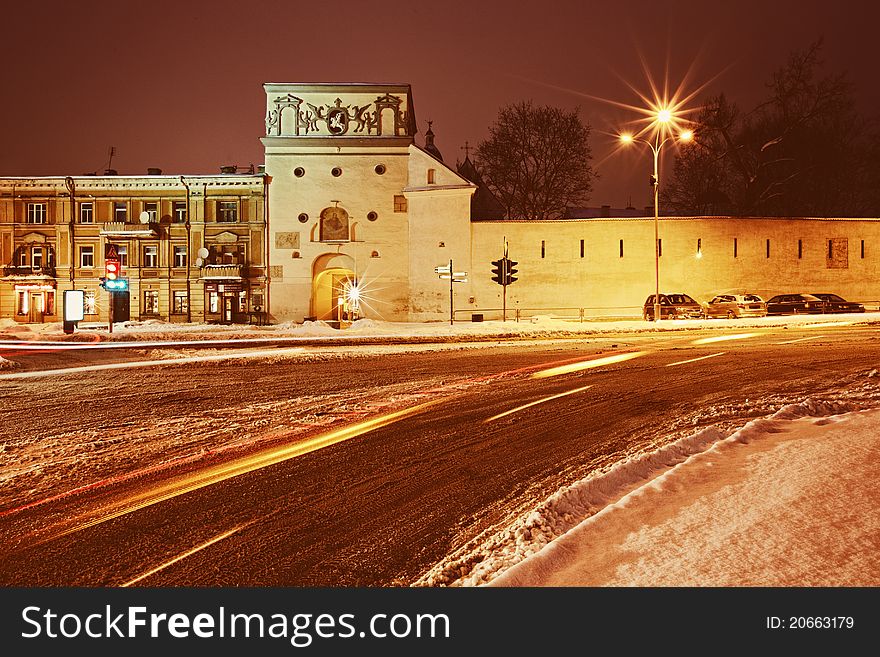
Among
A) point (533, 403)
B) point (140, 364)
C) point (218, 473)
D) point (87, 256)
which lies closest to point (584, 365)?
point (533, 403)

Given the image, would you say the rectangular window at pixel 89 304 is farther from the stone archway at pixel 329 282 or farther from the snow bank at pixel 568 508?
the snow bank at pixel 568 508

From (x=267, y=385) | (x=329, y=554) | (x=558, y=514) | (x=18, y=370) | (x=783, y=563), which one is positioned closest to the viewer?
(x=783, y=563)

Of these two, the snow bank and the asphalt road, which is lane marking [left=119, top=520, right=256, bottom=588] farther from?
the snow bank

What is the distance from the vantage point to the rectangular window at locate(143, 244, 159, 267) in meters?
46.2

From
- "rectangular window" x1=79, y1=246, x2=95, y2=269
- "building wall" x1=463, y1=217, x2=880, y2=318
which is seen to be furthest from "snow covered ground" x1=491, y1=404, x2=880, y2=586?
"rectangular window" x1=79, y1=246, x2=95, y2=269

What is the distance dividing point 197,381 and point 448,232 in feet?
105

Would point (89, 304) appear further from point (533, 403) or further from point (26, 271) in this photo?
point (533, 403)

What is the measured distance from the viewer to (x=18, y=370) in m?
16.3

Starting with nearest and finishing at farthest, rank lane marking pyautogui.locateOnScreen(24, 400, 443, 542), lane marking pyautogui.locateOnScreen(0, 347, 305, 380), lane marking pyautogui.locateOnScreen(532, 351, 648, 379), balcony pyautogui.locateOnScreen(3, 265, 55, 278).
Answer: lane marking pyautogui.locateOnScreen(24, 400, 443, 542) < lane marking pyautogui.locateOnScreen(532, 351, 648, 379) < lane marking pyautogui.locateOnScreen(0, 347, 305, 380) < balcony pyautogui.locateOnScreen(3, 265, 55, 278)

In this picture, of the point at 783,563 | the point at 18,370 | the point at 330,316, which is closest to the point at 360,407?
the point at 783,563

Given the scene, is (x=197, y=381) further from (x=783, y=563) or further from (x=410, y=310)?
(x=410, y=310)

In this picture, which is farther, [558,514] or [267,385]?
[267,385]

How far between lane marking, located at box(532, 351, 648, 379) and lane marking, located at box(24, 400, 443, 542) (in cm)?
519

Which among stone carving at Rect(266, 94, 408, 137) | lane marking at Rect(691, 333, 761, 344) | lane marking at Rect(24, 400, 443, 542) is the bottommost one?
lane marking at Rect(24, 400, 443, 542)
